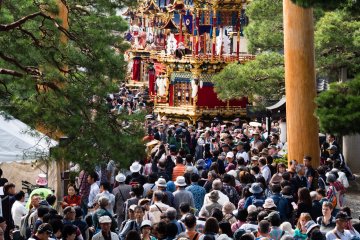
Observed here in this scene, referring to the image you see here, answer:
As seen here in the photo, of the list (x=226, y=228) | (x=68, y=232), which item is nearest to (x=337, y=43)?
(x=226, y=228)

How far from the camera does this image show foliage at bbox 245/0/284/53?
27.8 m

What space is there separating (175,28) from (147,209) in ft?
115

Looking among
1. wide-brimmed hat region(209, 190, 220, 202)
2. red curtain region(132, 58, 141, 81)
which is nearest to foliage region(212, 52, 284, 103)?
wide-brimmed hat region(209, 190, 220, 202)

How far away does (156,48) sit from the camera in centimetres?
5853

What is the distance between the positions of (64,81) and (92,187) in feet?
12.9

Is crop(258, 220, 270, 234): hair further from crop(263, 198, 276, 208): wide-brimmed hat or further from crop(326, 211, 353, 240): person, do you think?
crop(263, 198, 276, 208): wide-brimmed hat

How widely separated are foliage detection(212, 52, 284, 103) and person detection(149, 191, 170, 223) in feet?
40.1

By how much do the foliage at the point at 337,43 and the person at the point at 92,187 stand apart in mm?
6705

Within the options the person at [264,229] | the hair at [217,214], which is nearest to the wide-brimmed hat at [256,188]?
the hair at [217,214]

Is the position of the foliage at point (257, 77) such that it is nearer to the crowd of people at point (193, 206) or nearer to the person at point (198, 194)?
the crowd of people at point (193, 206)

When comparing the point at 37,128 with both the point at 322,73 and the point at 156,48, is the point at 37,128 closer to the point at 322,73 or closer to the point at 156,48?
the point at 322,73

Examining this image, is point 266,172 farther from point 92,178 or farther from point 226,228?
point 226,228

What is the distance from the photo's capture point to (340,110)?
1603cm

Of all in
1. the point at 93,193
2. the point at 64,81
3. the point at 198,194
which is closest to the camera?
the point at 64,81
